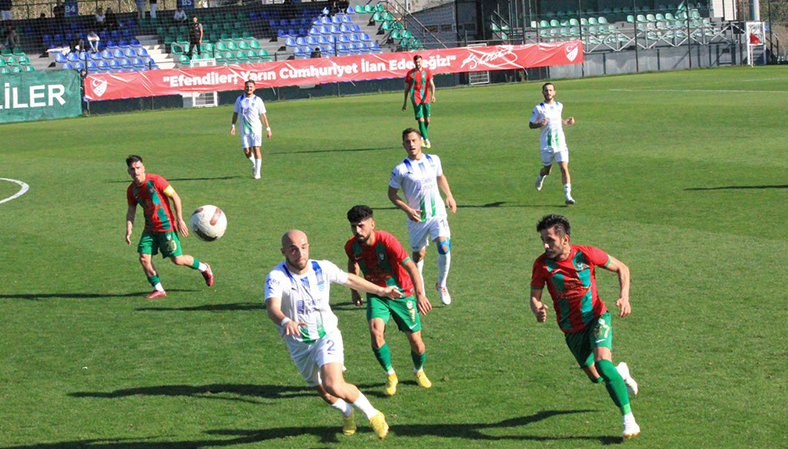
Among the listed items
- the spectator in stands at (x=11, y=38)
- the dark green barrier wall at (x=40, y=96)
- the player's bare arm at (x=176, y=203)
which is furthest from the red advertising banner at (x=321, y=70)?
the player's bare arm at (x=176, y=203)

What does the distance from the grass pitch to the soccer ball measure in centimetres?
83

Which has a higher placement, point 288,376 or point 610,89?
point 610,89

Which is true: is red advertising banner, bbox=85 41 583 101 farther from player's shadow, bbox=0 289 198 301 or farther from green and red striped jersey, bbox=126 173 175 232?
green and red striped jersey, bbox=126 173 175 232

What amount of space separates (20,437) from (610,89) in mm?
37715

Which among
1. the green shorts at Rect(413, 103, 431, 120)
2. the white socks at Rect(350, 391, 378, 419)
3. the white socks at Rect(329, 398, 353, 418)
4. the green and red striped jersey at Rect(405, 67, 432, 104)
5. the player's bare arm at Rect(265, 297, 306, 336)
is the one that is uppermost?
the green and red striped jersey at Rect(405, 67, 432, 104)

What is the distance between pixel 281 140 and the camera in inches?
A: 1186

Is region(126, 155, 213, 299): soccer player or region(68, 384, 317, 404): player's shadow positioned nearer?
region(68, 384, 317, 404): player's shadow

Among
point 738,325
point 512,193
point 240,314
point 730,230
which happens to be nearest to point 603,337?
point 738,325

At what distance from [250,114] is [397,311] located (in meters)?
14.8

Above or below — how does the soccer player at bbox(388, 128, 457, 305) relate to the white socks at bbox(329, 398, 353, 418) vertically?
above

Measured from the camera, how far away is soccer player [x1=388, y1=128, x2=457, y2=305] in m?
11.7

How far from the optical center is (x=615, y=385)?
7.33 metres

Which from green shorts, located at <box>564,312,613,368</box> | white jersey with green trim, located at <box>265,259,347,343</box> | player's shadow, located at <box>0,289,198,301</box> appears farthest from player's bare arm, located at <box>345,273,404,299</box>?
player's shadow, located at <box>0,289,198,301</box>

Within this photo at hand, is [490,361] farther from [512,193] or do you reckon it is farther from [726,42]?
[726,42]
